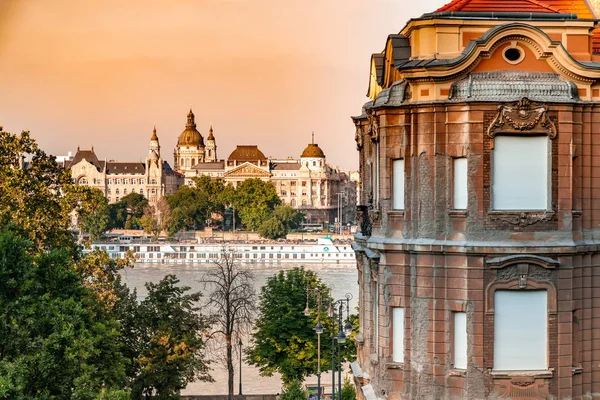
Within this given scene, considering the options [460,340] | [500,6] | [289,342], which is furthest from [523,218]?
[289,342]

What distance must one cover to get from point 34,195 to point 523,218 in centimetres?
2288

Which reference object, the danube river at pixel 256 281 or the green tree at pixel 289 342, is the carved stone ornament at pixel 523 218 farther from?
the danube river at pixel 256 281

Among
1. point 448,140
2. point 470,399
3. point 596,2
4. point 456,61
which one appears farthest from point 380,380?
point 596,2

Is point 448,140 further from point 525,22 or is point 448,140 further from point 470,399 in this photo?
point 470,399

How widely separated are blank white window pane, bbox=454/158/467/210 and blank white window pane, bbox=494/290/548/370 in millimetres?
1615

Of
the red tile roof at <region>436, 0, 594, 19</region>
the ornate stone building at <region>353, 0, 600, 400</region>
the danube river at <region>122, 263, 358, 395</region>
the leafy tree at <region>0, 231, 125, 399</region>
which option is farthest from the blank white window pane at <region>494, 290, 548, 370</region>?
the danube river at <region>122, 263, 358, 395</region>

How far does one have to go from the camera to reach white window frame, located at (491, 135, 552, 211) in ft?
56.2

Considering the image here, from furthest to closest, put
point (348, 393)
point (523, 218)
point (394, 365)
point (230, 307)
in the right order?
point (230, 307) < point (348, 393) < point (394, 365) < point (523, 218)

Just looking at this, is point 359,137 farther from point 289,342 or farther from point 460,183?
point 289,342

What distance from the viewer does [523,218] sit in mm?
17094

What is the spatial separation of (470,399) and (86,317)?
10.5m

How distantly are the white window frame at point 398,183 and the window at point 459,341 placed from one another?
7.16 feet

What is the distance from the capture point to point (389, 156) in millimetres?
18234

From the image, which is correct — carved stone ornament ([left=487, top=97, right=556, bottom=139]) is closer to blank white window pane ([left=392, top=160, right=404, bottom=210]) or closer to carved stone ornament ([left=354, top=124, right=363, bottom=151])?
blank white window pane ([left=392, top=160, right=404, bottom=210])
